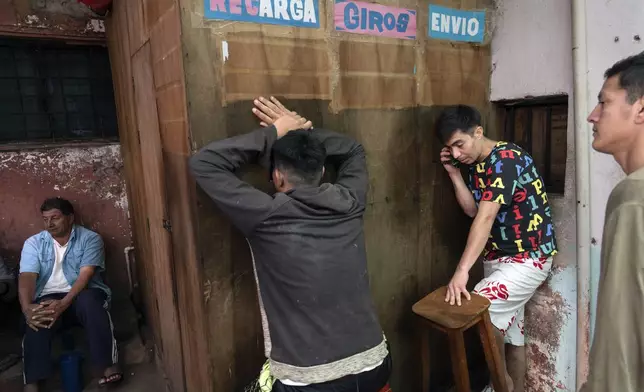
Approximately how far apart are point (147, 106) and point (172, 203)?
27.3 inches

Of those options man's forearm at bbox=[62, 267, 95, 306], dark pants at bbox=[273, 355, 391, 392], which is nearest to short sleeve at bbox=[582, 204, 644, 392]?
dark pants at bbox=[273, 355, 391, 392]

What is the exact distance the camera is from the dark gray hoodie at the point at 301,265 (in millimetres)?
1703

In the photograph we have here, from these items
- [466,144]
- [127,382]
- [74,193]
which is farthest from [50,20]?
[466,144]

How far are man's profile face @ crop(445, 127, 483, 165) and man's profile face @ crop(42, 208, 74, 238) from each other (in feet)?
10.2

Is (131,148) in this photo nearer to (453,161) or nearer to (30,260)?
(30,260)

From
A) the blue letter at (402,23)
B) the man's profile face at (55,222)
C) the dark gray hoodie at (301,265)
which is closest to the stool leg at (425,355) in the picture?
the dark gray hoodie at (301,265)

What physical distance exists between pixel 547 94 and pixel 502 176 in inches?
29.2

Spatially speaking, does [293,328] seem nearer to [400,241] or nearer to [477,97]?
[400,241]

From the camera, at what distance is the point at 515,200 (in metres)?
2.52

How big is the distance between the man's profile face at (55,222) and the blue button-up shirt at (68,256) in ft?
0.24

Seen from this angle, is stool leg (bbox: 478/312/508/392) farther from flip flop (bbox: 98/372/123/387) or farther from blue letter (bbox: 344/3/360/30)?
flip flop (bbox: 98/372/123/387)

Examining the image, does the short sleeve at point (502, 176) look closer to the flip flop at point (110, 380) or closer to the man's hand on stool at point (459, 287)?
the man's hand on stool at point (459, 287)

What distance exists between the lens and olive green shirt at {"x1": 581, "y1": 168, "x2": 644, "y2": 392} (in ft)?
3.68

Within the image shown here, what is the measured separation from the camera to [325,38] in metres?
2.20
